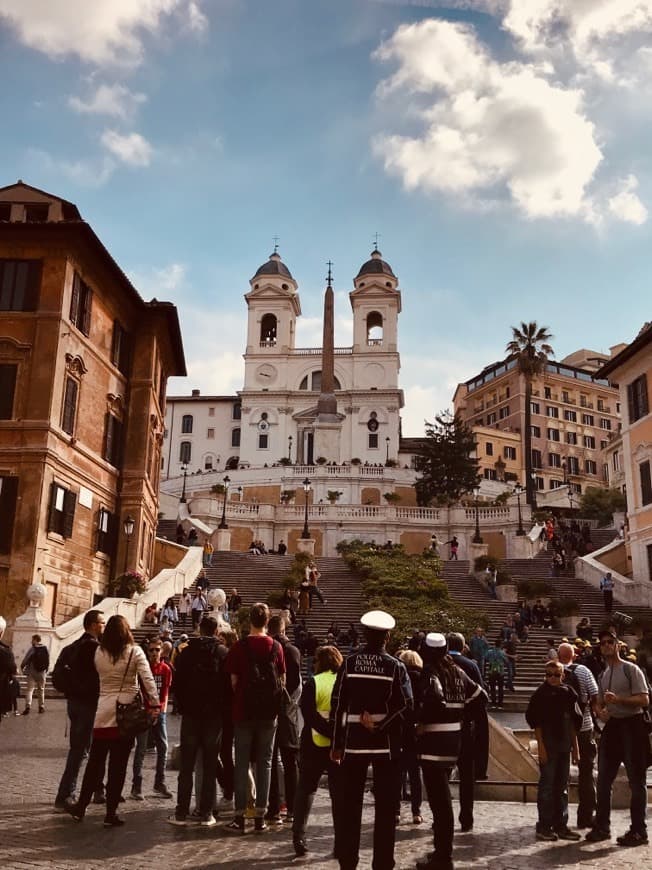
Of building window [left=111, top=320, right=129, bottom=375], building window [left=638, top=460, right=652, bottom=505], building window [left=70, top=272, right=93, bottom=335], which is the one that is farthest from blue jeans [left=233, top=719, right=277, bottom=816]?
building window [left=638, top=460, right=652, bottom=505]

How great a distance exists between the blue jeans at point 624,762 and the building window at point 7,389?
21.2 meters

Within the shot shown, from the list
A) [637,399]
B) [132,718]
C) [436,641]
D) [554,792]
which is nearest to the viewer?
[436,641]

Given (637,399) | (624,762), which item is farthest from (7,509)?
(637,399)

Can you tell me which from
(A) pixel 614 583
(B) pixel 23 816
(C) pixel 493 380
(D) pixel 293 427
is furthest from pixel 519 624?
(C) pixel 493 380

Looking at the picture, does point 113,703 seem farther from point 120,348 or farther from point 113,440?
point 120,348

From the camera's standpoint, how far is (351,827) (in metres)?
5.92

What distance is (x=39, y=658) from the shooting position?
1734 cm

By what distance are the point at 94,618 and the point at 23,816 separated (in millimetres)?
1845

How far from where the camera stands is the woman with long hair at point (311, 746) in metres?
6.88

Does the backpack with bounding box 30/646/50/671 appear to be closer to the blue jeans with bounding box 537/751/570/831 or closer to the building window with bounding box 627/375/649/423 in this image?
the blue jeans with bounding box 537/751/570/831

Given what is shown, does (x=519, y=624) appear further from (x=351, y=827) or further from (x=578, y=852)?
(x=351, y=827)

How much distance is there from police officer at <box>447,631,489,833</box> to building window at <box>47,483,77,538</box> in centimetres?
1812

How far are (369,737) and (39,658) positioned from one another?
42.9ft

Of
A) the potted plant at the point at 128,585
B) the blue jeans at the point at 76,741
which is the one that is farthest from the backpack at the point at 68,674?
the potted plant at the point at 128,585
